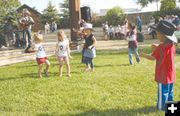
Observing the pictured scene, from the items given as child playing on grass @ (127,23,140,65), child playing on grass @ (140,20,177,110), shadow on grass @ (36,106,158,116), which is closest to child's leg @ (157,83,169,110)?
child playing on grass @ (140,20,177,110)

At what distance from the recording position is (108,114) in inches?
261

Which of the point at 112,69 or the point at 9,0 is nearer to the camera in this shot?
the point at 112,69

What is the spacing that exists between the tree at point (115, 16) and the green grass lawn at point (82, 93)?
31.9 m

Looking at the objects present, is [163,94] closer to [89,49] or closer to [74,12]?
[89,49]

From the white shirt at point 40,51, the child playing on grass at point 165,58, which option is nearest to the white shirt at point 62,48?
the white shirt at point 40,51

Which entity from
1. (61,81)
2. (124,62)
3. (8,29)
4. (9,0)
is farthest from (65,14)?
(61,81)

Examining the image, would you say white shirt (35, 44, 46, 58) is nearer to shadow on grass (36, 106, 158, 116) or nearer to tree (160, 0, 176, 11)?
shadow on grass (36, 106, 158, 116)

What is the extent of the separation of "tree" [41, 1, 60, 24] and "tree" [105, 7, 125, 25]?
19.8 m

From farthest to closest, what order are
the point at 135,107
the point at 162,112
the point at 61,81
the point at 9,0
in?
1. the point at 9,0
2. the point at 61,81
3. the point at 135,107
4. the point at 162,112

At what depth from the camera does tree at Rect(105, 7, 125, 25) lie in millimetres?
43500

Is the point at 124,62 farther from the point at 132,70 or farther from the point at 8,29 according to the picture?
the point at 8,29

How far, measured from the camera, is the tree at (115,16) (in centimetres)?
4350

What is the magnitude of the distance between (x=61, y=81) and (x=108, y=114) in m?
3.32

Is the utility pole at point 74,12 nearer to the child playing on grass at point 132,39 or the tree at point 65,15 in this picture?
the child playing on grass at point 132,39
